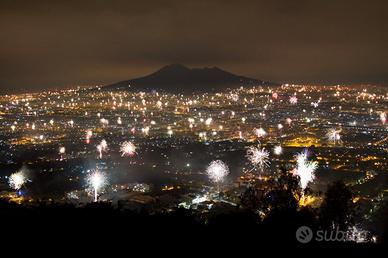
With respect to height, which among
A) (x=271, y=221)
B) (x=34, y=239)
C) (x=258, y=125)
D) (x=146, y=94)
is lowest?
(x=34, y=239)

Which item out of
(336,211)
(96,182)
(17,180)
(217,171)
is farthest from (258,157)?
(336,211)

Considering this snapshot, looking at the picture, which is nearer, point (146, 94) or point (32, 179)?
point (32, 179)

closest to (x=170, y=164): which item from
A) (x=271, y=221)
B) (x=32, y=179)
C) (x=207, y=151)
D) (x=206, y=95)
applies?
(x=207, y=151)

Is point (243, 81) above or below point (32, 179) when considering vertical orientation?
above

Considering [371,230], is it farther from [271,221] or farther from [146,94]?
[146,94]

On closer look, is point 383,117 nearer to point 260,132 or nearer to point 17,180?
point 260,132

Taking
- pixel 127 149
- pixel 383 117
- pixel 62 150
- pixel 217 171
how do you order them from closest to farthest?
pixel 217 171, pixel 62 150, pixel 127 149, pixel 383 117

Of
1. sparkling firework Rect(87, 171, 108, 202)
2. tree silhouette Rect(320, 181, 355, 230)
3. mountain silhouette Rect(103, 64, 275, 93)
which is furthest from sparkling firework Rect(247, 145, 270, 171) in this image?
mountain silhouette Rect(103, 64, 275, 93)
